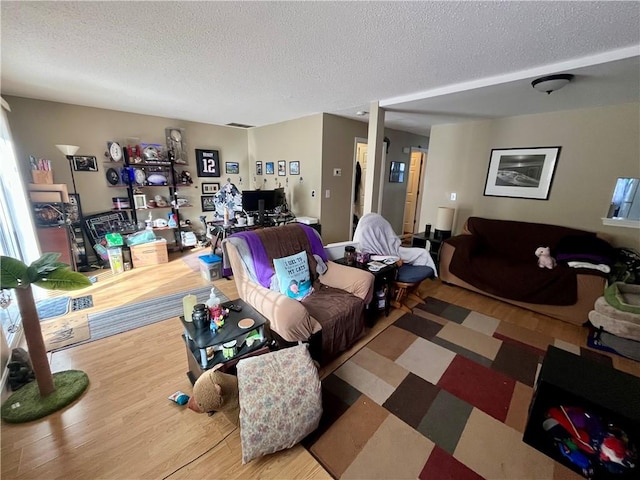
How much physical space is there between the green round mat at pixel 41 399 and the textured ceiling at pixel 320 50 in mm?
2280

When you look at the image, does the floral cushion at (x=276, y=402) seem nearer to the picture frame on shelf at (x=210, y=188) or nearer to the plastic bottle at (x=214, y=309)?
the plastic bottle at (x=214, y=309)

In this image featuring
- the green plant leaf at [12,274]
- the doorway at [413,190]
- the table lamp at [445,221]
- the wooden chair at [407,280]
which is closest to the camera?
the green plant leaf at [12,274]

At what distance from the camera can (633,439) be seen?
1309 mm

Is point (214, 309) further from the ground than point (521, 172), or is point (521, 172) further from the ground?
point (521, 172)

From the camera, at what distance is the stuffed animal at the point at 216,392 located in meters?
1.31

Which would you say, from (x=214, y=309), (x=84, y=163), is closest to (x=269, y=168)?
(x=84, y=163)

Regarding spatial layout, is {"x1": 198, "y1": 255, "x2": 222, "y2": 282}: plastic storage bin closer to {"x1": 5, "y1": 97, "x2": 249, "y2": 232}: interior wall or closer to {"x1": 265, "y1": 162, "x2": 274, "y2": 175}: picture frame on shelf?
{"x1": 5, "y1": 97, "x2": 249, "y2": 232}: interior wall

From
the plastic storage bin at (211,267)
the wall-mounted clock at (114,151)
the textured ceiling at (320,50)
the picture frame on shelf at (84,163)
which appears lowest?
the plastic storage bin at (211,267)

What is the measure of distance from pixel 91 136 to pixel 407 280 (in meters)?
4.86

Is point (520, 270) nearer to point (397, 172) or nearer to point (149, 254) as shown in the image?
point (397, 172)

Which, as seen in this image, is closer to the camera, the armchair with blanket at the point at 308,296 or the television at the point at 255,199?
the armchair with blanket at the point at 308,296

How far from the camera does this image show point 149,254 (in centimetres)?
398

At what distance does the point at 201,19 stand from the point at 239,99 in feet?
5.78

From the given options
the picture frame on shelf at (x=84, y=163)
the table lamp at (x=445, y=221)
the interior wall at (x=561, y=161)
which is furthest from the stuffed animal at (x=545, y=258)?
the picture frame on shelf at (x=84, y=163)
